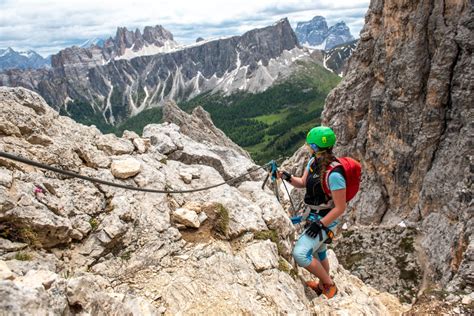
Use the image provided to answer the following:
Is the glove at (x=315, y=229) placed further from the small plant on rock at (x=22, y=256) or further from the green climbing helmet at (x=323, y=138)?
the small plant on rock at (x=22, y=256)

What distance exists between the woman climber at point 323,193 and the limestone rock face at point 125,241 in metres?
1.23

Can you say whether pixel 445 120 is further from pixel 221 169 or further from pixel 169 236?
pixel 169 236

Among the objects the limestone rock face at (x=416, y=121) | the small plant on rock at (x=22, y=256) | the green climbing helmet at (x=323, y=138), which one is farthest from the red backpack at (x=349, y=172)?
the limestone rock face at (x=416, y=121)

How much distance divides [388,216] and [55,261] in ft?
230

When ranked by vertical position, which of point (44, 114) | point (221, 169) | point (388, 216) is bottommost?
point (388, 216)

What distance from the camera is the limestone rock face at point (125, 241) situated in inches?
337

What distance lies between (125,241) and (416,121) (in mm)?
66635

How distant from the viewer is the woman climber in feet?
33.1

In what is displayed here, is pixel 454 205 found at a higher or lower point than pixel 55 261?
lower

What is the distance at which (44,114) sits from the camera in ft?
47.3

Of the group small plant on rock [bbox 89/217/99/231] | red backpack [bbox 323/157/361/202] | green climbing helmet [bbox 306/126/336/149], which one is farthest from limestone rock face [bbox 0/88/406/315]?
green climbing helmet [bbox 306/126/336/149]

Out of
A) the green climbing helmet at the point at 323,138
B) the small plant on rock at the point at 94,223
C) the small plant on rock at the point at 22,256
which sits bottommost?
the small plant on rock at the point at 94,223

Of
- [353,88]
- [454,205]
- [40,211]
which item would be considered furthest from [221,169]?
[353,88]

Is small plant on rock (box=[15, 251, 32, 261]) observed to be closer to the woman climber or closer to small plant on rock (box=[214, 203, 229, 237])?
small plant on rock (box=[214, 203, 229, 237])
